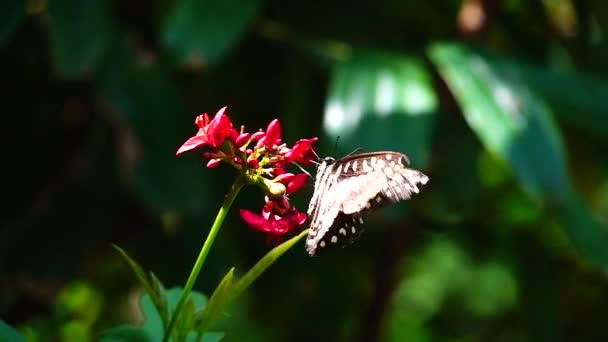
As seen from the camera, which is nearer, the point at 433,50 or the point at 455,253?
the point at 433,50

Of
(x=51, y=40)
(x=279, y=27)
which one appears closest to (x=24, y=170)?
(x=51, y=40)

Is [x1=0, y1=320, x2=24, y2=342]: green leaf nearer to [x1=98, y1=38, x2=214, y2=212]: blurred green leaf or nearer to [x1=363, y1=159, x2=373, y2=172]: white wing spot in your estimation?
[x1=363, y1=159, x2=373, y2=172]: white wing spot

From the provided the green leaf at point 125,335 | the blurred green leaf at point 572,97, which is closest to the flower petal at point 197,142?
the green leaf at point 125,335

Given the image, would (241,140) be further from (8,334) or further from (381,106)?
(381,106)

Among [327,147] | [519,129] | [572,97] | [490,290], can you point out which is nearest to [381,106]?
[327,147]

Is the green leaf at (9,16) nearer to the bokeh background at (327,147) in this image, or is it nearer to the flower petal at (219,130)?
the bokeh background at (327,147)

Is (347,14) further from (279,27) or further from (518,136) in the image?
(518,136)
